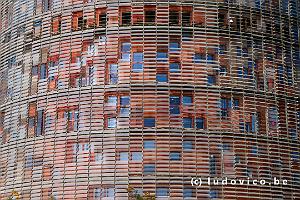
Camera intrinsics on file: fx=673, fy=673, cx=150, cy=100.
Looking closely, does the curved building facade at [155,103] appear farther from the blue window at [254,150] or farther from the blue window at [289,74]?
the blue window at [254,150]

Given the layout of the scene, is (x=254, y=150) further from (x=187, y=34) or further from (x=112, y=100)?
(x=112, y=100)

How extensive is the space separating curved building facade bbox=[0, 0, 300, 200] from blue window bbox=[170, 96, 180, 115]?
0.23ft

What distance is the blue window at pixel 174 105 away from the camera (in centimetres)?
4223

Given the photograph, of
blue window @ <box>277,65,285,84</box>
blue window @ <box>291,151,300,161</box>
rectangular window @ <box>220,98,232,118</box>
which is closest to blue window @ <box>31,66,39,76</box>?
rectangular window @ <box>220,98,232,118</box>

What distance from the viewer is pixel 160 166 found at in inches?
1613

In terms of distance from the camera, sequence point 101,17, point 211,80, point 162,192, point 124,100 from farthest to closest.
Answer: point 101,17, point 211,80, point 124,100, point 162,192

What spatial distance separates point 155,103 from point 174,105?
4.02 feet

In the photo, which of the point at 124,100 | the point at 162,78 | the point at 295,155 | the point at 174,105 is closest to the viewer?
the point at 174,105

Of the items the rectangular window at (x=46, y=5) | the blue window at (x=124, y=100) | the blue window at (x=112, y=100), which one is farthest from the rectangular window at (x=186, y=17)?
the rectangular window at (x=46, y=5)

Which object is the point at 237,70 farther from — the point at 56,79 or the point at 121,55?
the point at 56,79

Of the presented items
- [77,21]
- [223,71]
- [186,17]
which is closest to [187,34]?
[186,17]

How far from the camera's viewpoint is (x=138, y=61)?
43.3 meters

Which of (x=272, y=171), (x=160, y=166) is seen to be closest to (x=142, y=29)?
(x=160, y=166)

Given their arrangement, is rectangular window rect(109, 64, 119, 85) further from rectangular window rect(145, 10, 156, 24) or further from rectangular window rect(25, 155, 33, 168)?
rectangular window rect(25, 155, 33, 168)
